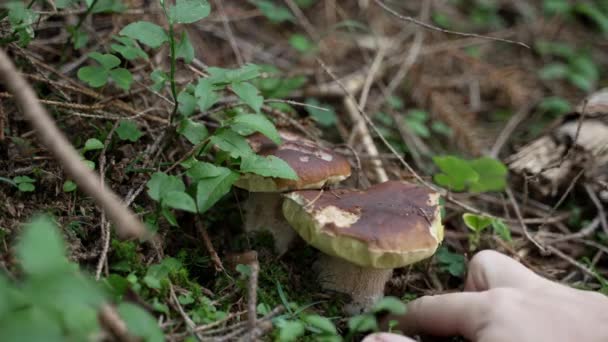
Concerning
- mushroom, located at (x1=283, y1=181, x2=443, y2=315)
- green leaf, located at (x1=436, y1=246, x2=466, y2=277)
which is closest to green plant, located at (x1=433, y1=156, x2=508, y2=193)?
green leaf, located at (x1=436, y1=246, x2=466, y2=277)

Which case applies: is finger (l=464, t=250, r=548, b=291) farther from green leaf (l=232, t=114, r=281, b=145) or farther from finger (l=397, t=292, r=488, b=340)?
green leaf (l=232, t=114, r=281, b=145)

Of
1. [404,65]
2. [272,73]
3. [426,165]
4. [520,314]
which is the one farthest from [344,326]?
[404,65]

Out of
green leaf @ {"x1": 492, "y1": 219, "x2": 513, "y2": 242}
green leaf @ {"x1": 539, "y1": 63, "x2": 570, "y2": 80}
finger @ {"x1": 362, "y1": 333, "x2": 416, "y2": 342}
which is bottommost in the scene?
green leaf @ {"x1": 539, "y1": 63, "x2": 570, "y2": 80}

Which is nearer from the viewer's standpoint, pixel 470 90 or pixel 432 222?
pixel 432 222

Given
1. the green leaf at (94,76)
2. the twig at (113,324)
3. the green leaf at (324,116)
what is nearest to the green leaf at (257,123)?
the green leaf at (94,76)

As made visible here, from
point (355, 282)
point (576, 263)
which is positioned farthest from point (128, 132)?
point (576, 263)

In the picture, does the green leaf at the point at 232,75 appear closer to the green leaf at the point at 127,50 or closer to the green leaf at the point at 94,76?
the green leaf at the point at 127,50

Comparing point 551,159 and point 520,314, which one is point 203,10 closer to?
point 520,314

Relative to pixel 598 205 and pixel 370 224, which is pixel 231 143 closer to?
pixel 370 224
